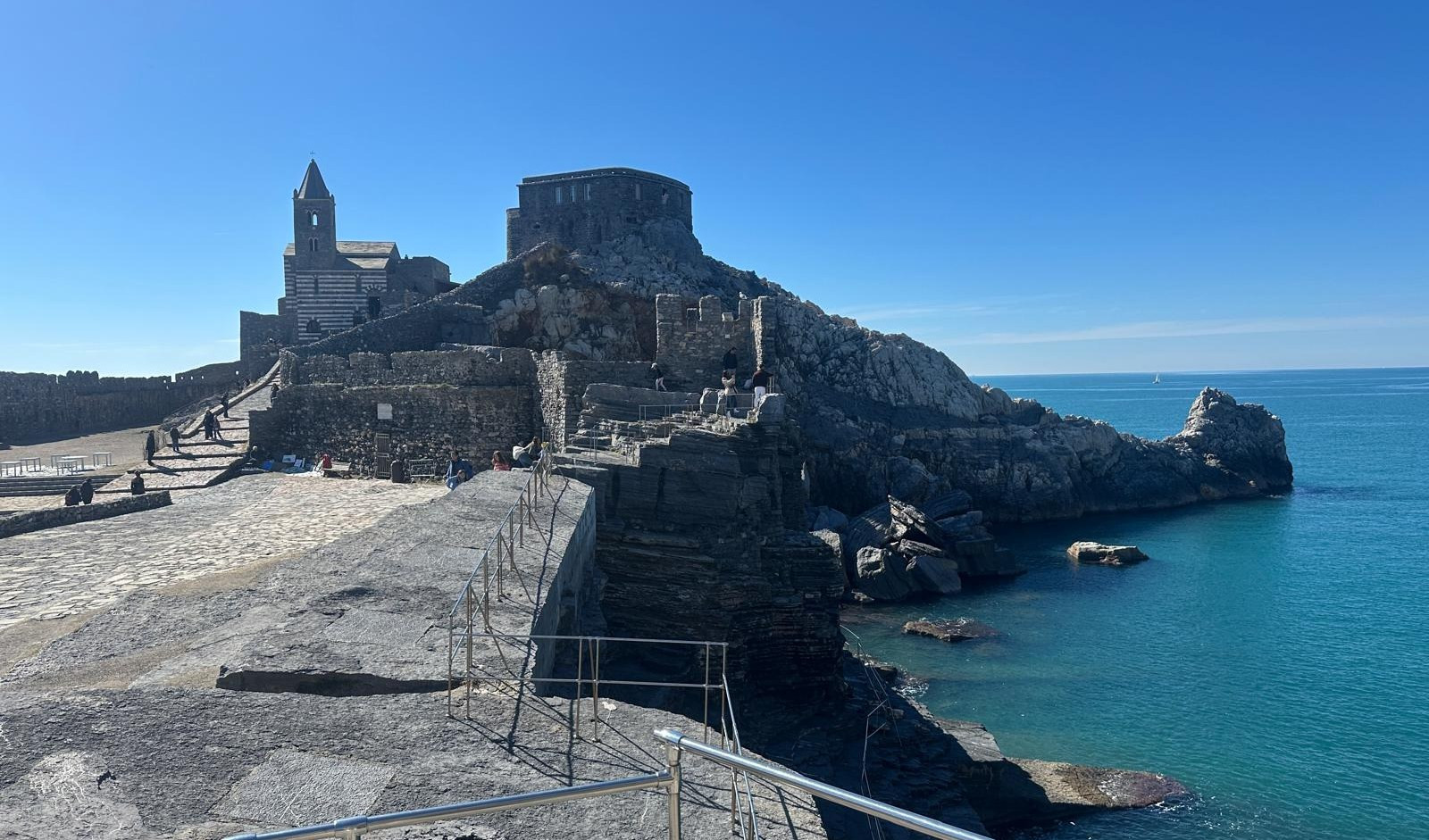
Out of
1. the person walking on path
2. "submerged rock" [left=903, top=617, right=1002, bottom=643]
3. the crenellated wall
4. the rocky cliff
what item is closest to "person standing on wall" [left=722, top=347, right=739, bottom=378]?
the crenellated wall

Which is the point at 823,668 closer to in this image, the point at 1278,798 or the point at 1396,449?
the point at 1278,798

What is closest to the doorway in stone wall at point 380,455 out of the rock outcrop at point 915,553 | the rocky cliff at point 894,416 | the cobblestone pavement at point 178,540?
the cobblestone pavement at point 178,540

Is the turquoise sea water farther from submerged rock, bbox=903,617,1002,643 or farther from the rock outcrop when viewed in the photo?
the rock outcrop

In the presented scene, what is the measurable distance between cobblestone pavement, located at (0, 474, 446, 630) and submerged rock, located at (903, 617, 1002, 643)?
638 inches

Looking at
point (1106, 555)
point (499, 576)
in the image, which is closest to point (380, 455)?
point (499, 576)

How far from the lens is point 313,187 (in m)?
53.3

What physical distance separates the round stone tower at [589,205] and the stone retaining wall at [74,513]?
3766 cm

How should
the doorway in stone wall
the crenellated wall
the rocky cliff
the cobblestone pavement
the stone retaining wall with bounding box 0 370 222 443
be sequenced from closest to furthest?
the cobblestone pavement → the doorway in stone wall → the crenellated wall → the stone retaining wall with bounding box 0 370 222 443 → the rocky cliff

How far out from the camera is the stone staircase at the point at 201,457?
23031 millimetres

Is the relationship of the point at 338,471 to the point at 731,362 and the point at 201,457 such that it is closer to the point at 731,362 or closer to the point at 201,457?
the point at 201,457

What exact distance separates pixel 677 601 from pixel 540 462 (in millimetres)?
4011

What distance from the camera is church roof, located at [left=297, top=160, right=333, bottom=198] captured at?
52.7 m

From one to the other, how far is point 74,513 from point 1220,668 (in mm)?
30555

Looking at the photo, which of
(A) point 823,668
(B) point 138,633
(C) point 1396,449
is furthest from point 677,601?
(C) point 1396,449
